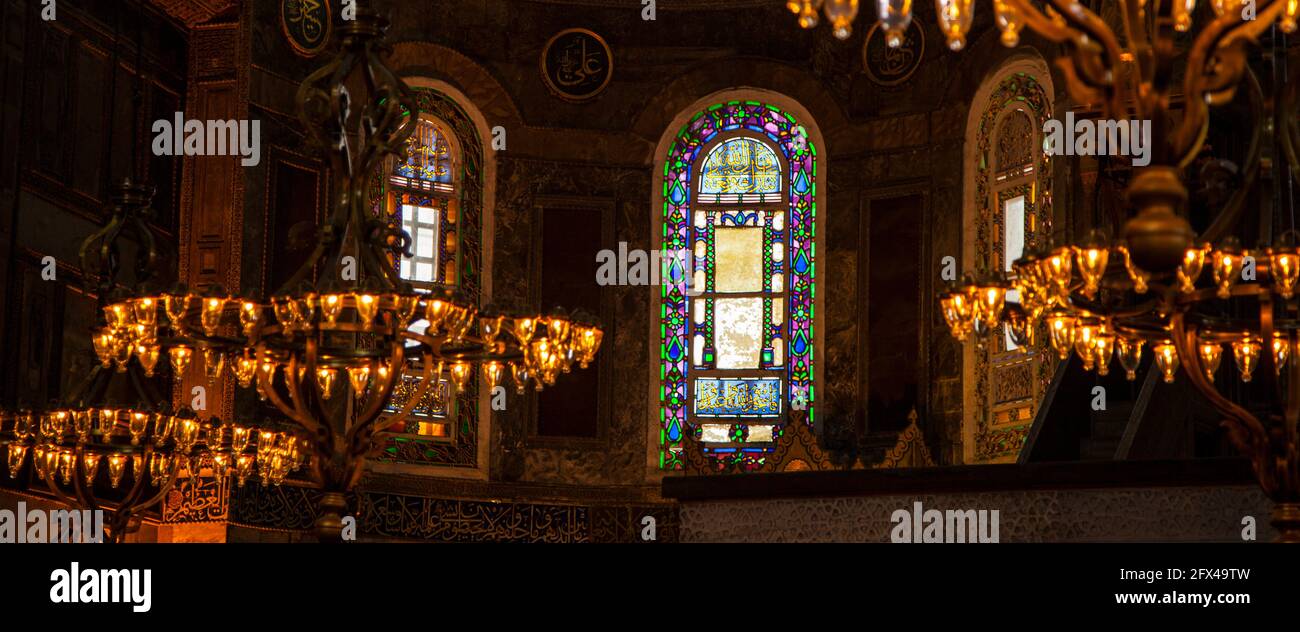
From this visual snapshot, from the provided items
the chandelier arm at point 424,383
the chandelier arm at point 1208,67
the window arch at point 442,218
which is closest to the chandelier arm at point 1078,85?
the chandelier arm at point 1208,67

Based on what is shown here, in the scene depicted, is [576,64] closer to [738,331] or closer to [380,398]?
[738,331]

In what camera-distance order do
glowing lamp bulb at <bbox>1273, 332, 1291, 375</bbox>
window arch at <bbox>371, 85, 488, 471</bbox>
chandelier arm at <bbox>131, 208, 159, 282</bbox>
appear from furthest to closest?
window arch at <bbox>371, 85, 488, 471</bbox> < chandelier arm at <bbox>131, 208, 159, 282</bbox> < glowing lamp bulb at <bbox>1273, 332, 1291, 375</bbox>

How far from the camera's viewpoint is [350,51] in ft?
29.8

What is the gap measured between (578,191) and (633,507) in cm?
258

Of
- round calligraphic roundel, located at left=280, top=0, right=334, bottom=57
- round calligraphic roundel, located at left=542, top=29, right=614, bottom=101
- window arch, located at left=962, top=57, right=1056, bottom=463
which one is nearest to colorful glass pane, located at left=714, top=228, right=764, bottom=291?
round calligraphic roundel, located at left=542, top=29, right=614, bottom=101

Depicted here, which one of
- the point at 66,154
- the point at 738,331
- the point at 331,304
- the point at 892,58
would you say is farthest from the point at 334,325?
the point at 892,58

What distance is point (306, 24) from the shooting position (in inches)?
590

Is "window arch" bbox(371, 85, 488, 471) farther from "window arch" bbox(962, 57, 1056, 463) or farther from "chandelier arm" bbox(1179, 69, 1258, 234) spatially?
"chandelier arm" bbox(1179, 69, 1258, 234)

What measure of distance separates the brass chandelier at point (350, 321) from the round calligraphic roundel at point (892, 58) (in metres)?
6.84

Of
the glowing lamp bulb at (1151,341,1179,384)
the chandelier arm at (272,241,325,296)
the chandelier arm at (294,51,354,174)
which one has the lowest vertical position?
the glowing lamp bulb at (1151,341,1179,384)

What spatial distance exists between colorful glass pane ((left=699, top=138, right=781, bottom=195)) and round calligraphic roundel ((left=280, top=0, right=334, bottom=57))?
3.35 m

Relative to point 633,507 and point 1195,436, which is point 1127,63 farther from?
point 633,507

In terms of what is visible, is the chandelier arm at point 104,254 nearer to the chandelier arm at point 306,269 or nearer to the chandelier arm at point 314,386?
the chandelier arm at point 314,386

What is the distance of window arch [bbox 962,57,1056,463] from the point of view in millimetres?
14500
